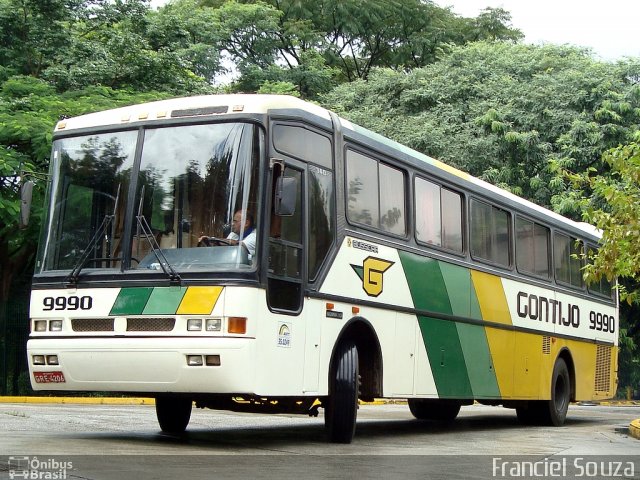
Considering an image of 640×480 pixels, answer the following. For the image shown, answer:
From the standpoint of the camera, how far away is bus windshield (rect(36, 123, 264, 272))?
10453 mm

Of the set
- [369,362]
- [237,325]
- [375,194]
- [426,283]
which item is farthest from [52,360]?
[426,283]

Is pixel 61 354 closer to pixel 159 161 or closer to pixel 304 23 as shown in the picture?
pixel 159 161

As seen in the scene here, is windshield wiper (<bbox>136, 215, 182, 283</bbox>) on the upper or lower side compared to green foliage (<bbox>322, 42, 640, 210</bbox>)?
lower

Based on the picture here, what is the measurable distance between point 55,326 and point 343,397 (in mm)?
2958

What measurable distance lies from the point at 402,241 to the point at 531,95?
20.5 meters

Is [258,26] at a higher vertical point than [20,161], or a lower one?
higher

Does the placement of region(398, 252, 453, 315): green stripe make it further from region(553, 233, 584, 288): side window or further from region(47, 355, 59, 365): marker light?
region(553, 233, 584, 288): side window

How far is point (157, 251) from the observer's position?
10.5m

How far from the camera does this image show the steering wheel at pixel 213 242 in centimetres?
1041

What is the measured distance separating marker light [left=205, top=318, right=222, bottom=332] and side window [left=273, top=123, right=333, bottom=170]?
6.00 feet

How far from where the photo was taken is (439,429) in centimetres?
1603

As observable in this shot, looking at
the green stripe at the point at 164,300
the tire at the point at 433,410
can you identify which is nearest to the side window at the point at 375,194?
the green stripe at the point at 164,300

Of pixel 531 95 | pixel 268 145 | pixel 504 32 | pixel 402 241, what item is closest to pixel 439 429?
pixel 402 241

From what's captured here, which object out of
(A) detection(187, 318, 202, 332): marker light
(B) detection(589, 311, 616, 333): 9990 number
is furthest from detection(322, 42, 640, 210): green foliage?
(A) detection(187, 318, 202, 332): marker light
